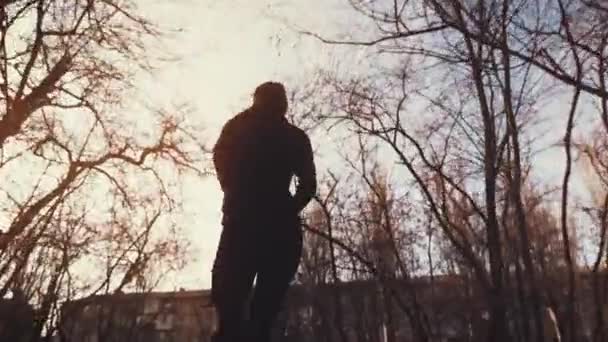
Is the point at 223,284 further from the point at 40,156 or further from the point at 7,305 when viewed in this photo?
the point at 7,305

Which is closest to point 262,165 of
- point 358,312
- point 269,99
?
point 269,99

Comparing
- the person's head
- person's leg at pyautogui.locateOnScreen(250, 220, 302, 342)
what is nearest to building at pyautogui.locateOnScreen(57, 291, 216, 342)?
person's leg at pyautogui.locateOnScreen(250, 220, 302, 342)

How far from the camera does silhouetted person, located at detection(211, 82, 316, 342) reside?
364 centimetres

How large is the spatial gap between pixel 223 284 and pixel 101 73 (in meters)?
9.95

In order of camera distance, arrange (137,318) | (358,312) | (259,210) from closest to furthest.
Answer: (259,210)
(358,312)
(137,318)

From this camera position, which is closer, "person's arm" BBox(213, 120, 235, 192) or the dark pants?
the dark pants

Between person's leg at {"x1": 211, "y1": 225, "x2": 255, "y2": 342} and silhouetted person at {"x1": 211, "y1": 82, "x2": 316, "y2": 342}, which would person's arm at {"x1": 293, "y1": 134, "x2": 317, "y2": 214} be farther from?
person's leg at {"x1": 211, "y1": 225, "x2": 255, "y2": 342}

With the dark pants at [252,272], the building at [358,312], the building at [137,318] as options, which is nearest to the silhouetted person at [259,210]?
the dark pants at [252,272]

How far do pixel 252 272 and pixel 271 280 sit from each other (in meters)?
0.15

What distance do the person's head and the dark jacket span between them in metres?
0.04

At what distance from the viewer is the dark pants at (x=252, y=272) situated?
3.62 m

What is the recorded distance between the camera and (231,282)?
3627 mm

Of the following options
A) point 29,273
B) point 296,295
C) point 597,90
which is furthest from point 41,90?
point 296,295

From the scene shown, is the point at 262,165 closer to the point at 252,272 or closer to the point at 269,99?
the point at 269,99
